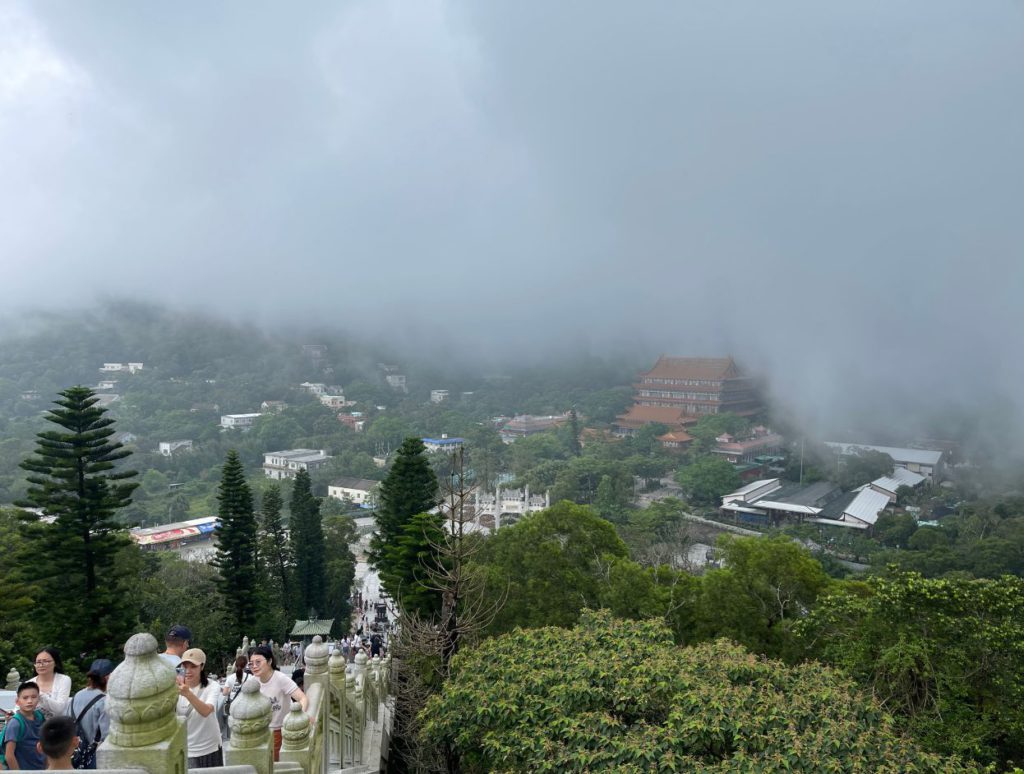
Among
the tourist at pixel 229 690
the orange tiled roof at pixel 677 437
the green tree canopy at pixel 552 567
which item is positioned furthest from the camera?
the orange tiled roof at pixel 677 437

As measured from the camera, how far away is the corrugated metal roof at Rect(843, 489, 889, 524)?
36.7 meters

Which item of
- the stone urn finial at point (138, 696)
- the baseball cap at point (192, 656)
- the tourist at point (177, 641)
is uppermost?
the stone urn finial at point (138, 696)

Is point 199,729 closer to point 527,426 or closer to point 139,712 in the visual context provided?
point 139,712

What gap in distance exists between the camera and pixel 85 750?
11.5 feet

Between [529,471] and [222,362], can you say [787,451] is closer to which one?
[529,471]

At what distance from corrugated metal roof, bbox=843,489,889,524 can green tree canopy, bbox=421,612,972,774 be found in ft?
113

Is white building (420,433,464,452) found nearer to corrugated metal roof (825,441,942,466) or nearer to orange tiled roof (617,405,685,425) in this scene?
orange tiled roof (617,405,685,425)

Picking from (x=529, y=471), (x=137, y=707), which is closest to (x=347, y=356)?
(x=529, y=471)

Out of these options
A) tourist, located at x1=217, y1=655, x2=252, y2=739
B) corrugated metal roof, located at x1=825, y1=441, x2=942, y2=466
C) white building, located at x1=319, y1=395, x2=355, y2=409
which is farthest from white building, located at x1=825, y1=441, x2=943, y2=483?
white building, located at x1=319, y1=395, x2=355, y2=409

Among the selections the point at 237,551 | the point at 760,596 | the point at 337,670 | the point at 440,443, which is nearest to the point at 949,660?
the point at 760,596

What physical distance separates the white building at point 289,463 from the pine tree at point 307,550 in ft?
119

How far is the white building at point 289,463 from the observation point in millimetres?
58125

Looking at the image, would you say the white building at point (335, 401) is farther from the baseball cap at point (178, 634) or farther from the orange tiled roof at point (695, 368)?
the baseball cap at point (178, 634)

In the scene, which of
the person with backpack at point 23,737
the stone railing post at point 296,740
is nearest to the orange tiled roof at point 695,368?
the stone railing post at point 296,740
